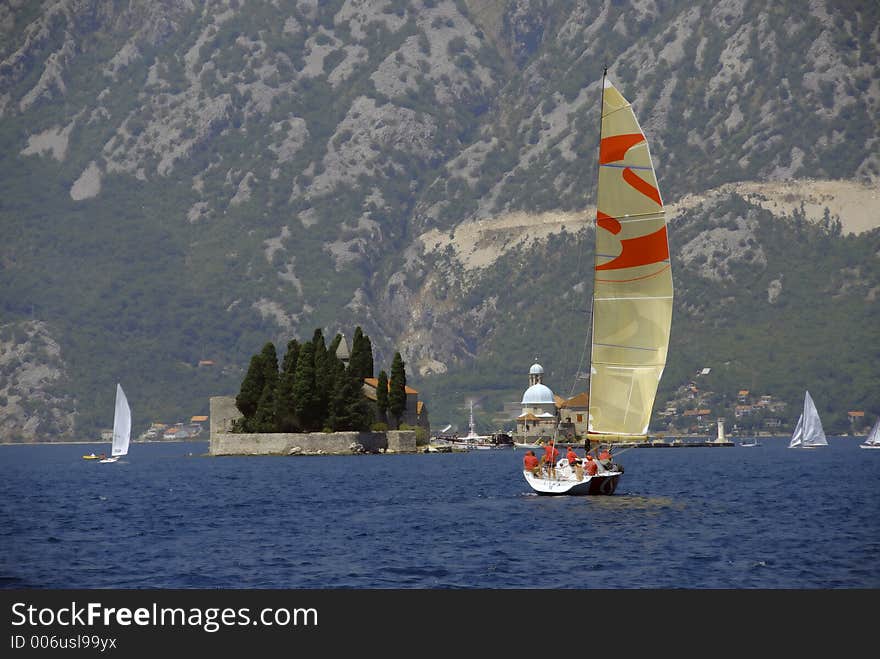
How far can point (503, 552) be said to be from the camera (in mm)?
55938

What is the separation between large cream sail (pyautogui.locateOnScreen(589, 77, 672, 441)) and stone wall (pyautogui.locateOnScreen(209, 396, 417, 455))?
87904 mm

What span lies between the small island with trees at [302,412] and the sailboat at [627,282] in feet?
284

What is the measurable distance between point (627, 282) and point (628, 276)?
31 cm

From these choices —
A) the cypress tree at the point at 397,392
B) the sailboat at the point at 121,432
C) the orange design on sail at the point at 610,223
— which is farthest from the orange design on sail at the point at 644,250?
the sailboat at the point at 121,432

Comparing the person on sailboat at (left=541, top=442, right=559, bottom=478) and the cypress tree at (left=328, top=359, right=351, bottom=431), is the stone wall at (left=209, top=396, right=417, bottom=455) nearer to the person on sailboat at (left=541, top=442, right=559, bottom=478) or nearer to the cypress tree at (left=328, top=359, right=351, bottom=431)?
the cypress tree at (left=328, top=359, right=351, bottom=431)

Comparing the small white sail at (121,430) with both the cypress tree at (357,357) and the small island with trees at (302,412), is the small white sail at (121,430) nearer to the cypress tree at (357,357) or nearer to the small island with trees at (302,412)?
the small island with trees at (302,412)

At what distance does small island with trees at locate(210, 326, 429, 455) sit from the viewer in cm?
16000

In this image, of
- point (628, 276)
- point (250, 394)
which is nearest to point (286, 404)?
point (250, 394)

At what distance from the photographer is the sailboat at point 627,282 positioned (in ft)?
237

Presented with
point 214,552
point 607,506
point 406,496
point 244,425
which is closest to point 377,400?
point 244,425

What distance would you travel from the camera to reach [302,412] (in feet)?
529
